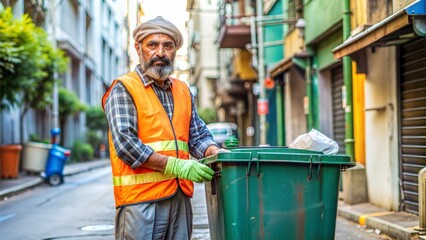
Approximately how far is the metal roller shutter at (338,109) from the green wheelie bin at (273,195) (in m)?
10.2

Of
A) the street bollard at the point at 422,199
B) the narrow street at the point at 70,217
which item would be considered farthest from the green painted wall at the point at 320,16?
the street bollard at the point at 422,199

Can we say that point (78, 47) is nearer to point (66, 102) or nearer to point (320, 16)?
point (66, 102)

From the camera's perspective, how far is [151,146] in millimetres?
3555

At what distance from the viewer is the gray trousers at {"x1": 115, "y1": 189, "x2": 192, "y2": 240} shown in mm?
3514

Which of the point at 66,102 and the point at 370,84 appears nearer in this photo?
the point at 370,84

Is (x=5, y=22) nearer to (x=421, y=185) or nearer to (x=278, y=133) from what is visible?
(x=421, y=185)

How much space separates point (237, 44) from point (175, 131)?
911 inches

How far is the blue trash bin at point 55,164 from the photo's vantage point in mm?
16453

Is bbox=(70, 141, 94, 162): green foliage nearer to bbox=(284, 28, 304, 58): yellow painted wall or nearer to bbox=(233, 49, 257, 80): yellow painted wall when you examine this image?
bbox=(233, 49, 257, 80): yellow painted wall

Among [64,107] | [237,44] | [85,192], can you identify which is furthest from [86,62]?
[85,192]

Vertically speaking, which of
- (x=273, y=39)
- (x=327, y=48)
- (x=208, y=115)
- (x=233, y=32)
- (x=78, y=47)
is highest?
(x=78, y=47)

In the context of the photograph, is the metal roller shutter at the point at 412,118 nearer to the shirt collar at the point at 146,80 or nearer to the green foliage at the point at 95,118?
the shirt collar at the point at 146,80

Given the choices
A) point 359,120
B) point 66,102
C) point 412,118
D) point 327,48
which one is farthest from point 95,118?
point 412,118

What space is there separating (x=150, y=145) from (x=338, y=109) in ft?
37.3
